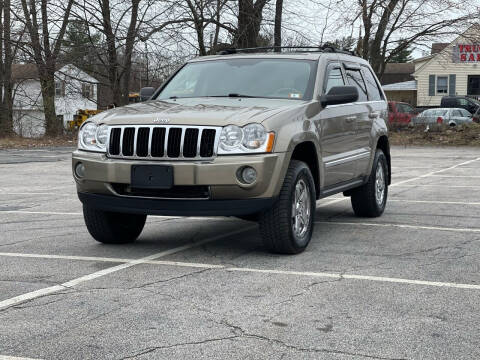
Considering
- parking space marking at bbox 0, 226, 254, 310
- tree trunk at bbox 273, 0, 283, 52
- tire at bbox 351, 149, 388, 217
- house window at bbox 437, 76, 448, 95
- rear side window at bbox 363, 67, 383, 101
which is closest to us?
parking space marking at bbox 0, 226, 254, 310

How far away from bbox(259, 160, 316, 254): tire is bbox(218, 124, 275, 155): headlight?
1.40 feet

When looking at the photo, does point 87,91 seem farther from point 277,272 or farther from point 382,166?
point 277,272

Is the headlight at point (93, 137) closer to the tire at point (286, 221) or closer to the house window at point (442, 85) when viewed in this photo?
the tire at point (286, 221)

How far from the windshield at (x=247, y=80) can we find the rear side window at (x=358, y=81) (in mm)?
1010

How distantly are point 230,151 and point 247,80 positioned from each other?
1692mm

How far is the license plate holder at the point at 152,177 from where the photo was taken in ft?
21.0

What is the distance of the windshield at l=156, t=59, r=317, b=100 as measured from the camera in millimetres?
7684

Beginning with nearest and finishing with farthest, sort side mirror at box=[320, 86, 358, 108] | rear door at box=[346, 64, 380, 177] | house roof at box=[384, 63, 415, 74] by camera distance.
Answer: side mirror at box=[320, 86, 358, 108], rear door at box=[346, 64, 380, 177], house roof at box=[384, 63, 415, 74]

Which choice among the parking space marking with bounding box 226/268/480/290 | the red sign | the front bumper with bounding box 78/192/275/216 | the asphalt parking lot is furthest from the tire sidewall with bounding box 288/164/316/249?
the red sign

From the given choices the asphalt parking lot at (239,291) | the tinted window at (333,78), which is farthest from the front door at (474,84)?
the tinted window at (333,78)

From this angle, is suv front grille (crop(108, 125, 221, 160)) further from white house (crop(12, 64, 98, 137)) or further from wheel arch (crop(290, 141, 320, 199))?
white house (crop(12, 64, 98, 137))

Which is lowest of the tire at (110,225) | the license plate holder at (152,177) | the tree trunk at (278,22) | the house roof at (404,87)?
the house roof at (404,87)

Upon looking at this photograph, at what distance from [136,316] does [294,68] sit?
13.0 feet

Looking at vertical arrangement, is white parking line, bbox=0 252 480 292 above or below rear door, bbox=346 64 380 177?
below
